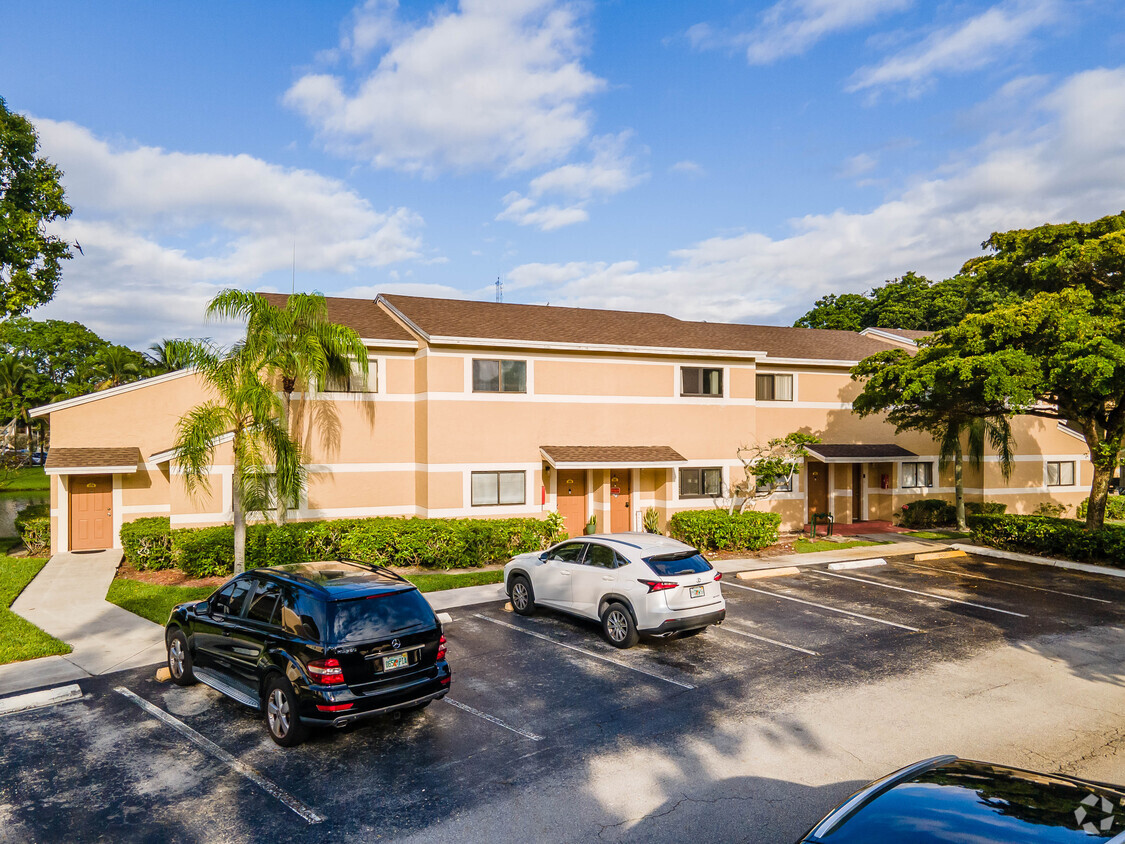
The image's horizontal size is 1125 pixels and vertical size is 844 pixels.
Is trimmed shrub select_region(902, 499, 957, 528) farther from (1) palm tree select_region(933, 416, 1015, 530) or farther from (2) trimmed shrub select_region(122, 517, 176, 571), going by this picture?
(2) trimmed shrub select_region(122, 517, 176, 571)

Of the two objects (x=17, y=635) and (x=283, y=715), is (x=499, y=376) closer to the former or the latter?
(x=17, y=635)

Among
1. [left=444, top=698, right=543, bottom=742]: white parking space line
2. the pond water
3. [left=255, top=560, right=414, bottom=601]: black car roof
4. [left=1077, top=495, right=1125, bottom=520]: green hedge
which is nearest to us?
[left=255, top=560, right=414, bottom=601]: black car roof

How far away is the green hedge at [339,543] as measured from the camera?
16500mm

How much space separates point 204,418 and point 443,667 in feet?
30.6

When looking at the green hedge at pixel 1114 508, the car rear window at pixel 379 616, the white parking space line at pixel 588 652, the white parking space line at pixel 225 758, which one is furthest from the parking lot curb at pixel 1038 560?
the white parking space line at pixel 225 758

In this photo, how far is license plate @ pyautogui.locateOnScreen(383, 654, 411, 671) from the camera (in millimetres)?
7691

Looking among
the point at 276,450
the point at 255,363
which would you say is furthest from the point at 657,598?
the point at 255,363

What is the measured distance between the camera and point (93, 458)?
1855cm

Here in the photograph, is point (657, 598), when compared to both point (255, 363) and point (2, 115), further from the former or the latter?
point (2, 115)

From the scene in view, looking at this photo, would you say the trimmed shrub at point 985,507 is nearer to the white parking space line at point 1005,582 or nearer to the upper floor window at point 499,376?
the white parking space line at point 1005,582

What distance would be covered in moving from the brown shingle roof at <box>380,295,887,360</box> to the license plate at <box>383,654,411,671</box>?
12.3 metres

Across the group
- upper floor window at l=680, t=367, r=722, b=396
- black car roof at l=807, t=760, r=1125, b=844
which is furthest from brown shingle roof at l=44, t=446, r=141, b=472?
black car roof at l=807, t=760, r=1125, b=844

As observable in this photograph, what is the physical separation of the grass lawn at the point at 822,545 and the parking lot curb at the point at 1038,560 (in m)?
2.36

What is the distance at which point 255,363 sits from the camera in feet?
51.5
